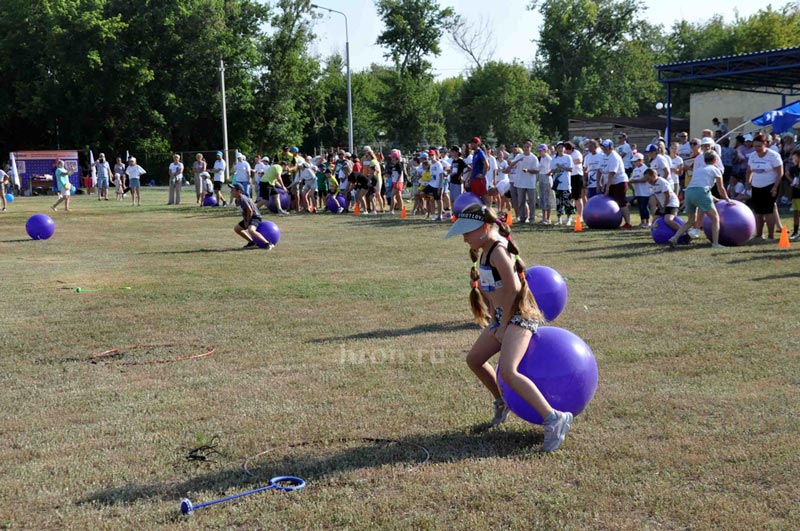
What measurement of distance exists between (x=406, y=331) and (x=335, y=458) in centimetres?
387

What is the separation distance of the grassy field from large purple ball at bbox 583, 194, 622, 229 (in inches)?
213

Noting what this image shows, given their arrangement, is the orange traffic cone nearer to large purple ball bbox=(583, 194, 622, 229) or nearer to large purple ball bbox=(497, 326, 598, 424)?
large purple ball bbox=(583, 194, 622, 229)

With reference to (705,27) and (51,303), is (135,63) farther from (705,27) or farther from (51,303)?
(705,27)

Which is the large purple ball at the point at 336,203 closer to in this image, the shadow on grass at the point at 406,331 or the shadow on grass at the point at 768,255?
the shadow on grass at the point at 768,255

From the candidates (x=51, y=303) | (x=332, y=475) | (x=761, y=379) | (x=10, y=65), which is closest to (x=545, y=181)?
(x=51, y=303)

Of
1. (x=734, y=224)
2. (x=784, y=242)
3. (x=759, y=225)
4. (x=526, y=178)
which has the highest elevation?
(x=526, y=178)

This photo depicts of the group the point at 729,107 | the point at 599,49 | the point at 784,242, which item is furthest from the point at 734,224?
the point at 599,49

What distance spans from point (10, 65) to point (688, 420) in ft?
202

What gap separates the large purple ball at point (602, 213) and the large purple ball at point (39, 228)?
42.7ft

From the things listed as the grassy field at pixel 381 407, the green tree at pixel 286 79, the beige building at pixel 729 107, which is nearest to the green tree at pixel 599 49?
the green tree at pixel 286 79

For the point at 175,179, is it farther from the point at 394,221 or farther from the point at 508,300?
the point at 508,300

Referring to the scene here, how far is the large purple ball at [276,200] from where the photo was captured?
27.7m

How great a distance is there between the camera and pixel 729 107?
42.9 m

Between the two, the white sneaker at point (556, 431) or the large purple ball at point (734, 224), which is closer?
the white sneaker at point (556, 431)
